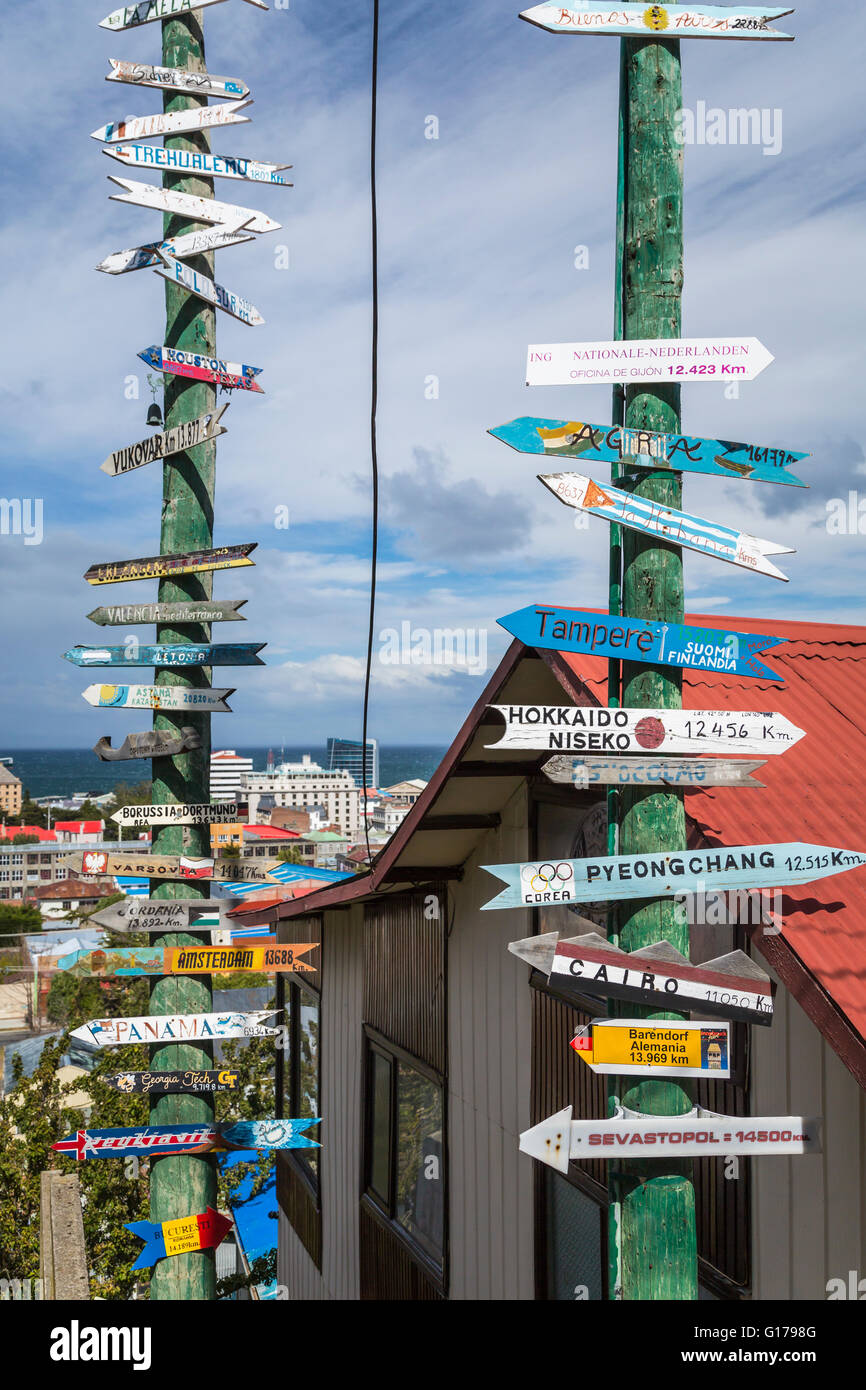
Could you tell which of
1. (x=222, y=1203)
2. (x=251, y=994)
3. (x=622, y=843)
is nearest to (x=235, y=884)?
(x=622, y=843)

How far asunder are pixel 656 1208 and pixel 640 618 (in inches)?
74.5

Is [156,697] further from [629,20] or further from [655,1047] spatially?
[629,20]

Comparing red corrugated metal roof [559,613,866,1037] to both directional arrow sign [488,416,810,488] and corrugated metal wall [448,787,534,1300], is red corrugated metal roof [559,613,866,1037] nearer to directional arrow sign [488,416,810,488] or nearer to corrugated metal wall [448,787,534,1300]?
A: directional arrow sign [488,416,810,488]

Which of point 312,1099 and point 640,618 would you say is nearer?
point 640,618

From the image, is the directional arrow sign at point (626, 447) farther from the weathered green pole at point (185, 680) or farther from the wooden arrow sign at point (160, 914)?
the wooden arrow sign at point (160, 914)

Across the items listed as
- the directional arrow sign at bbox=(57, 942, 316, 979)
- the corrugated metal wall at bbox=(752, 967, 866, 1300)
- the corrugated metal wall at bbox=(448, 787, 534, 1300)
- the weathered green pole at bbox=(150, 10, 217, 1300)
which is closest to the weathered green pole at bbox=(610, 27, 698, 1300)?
the corrugated metal wall at bbox=(752, 967, 866, 1300)

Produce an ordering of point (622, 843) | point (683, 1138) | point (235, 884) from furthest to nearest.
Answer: point (235, 884) → point (622, 843) → point (683, 1138)

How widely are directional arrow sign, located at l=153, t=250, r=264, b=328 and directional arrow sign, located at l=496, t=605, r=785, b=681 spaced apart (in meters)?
3.38

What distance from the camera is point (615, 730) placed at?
386cm

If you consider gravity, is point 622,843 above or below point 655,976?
above

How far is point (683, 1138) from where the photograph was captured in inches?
144

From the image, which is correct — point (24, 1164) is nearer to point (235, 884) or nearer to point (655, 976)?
point (235, 884)

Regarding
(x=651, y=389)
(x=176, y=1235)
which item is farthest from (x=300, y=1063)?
(x=651, y=389)
